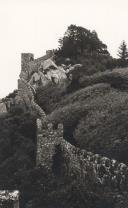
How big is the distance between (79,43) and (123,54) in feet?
13.7

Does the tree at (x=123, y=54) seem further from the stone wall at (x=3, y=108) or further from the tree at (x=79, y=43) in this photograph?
the stone wall at (x=3, y=108)

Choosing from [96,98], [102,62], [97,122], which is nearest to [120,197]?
[97,122]

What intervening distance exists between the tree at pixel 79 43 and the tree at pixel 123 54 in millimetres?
1517

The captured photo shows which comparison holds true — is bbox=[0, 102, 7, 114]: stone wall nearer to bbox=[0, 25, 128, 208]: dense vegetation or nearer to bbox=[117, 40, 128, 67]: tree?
bbox=[0, 25, 128, 208]: dense vegetation

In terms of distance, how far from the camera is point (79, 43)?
66750 millimetres

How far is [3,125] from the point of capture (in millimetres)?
46656

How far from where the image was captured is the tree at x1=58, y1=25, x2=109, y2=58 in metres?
66.7

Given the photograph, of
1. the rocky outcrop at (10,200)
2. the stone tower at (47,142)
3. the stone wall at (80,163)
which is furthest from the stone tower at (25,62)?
the rocky outcrop at (10,200)

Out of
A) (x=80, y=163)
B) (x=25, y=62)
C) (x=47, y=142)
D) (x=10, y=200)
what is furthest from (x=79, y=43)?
(x=10, y=200)

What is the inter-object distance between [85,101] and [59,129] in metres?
4.87

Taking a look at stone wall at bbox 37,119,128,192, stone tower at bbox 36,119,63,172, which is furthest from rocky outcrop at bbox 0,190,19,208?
stone tower at bbox 36,119,63,172

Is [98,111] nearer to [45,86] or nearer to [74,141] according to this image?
[74,141]

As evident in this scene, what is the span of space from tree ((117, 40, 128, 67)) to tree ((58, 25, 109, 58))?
152cm

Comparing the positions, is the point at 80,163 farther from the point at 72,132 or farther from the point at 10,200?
the point at 10,200
